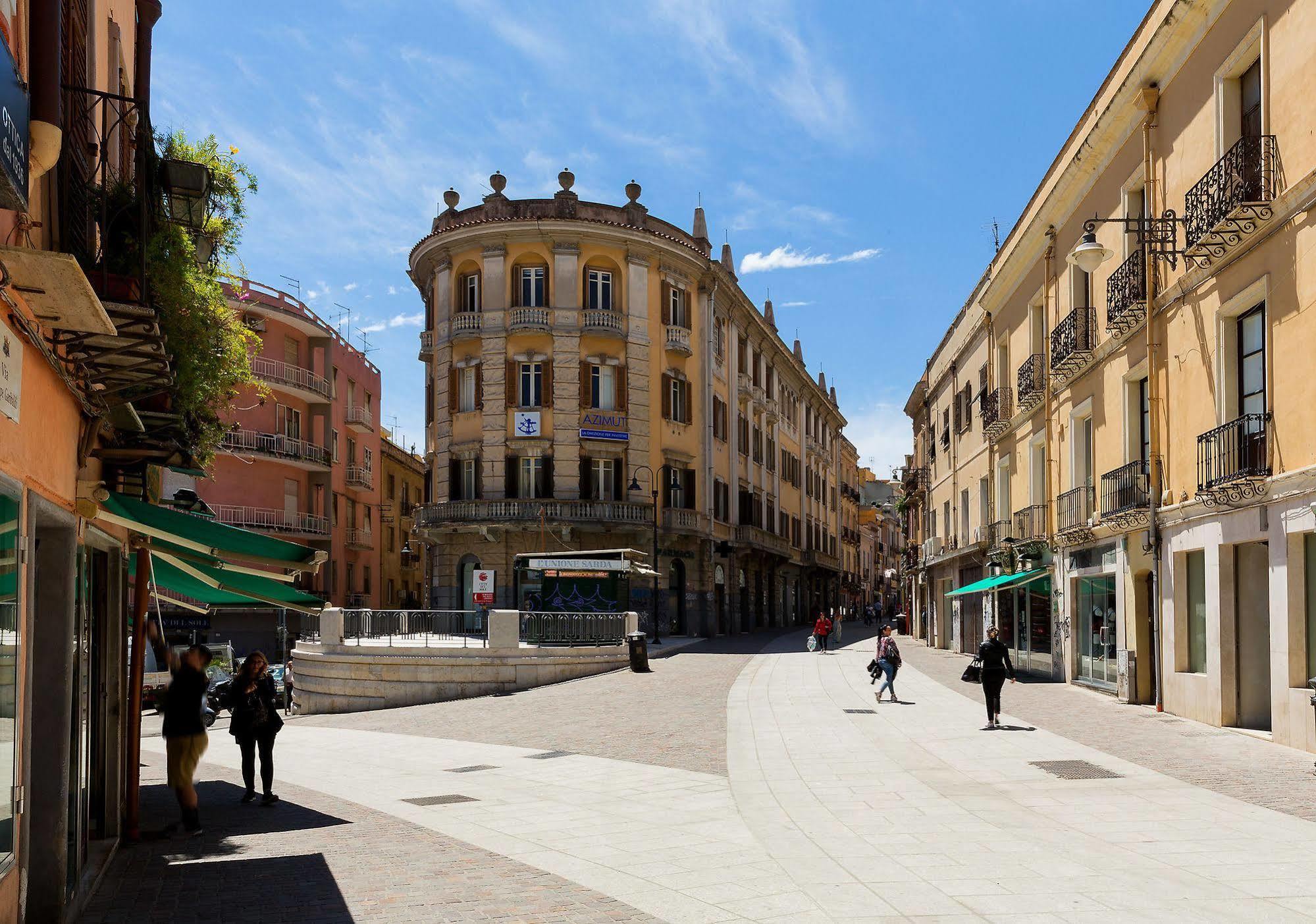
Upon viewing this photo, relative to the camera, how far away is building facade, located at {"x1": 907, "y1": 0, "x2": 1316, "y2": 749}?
14.6m

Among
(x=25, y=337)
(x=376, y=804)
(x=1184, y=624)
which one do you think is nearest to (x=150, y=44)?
(x=25, y=337)

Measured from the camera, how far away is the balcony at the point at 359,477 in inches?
2135

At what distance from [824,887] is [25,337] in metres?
6.15

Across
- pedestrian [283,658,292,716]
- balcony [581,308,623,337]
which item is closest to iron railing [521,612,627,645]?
pedestrian [283,658,292,716]

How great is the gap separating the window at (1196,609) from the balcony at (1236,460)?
5.48ft

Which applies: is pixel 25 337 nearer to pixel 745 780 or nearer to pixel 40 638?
pixel 40 638

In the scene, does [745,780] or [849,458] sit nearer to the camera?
[745,780]

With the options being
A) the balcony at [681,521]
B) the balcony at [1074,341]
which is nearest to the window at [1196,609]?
the balcony at [1074,341]

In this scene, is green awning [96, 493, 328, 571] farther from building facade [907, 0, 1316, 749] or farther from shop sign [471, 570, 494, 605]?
shop sign [471, 570, 494, 605]

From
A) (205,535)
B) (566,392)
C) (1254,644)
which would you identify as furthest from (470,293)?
(205,535)

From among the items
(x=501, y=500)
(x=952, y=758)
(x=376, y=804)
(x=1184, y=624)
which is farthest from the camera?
(x=501, y=500)

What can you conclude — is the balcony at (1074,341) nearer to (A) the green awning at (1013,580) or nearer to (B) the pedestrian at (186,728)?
(A) the green awning at (1013,580)

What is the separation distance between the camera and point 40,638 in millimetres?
7652

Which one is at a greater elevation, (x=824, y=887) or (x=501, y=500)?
(x=501, y=500)
